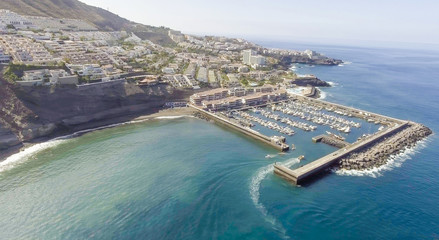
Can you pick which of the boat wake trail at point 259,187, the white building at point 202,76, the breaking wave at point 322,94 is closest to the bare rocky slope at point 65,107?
the white building at point 202,76

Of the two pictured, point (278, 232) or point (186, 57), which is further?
point (186, 57)

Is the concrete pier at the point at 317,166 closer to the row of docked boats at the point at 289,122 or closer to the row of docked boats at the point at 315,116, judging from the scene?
the row of docked boats at the point at 315,116

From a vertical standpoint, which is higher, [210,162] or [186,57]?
[186,57]

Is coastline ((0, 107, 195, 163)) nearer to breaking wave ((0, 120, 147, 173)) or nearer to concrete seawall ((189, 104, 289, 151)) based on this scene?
breaking wave ((0, 120, 147, 173))

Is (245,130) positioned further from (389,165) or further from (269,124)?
(389,165)

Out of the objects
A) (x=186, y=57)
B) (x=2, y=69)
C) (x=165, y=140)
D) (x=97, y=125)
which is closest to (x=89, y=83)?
(x=97, y=125)

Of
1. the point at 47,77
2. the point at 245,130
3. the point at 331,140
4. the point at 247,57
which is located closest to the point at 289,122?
the point at 331,140

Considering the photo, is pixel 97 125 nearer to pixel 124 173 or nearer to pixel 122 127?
pixel 122 127
